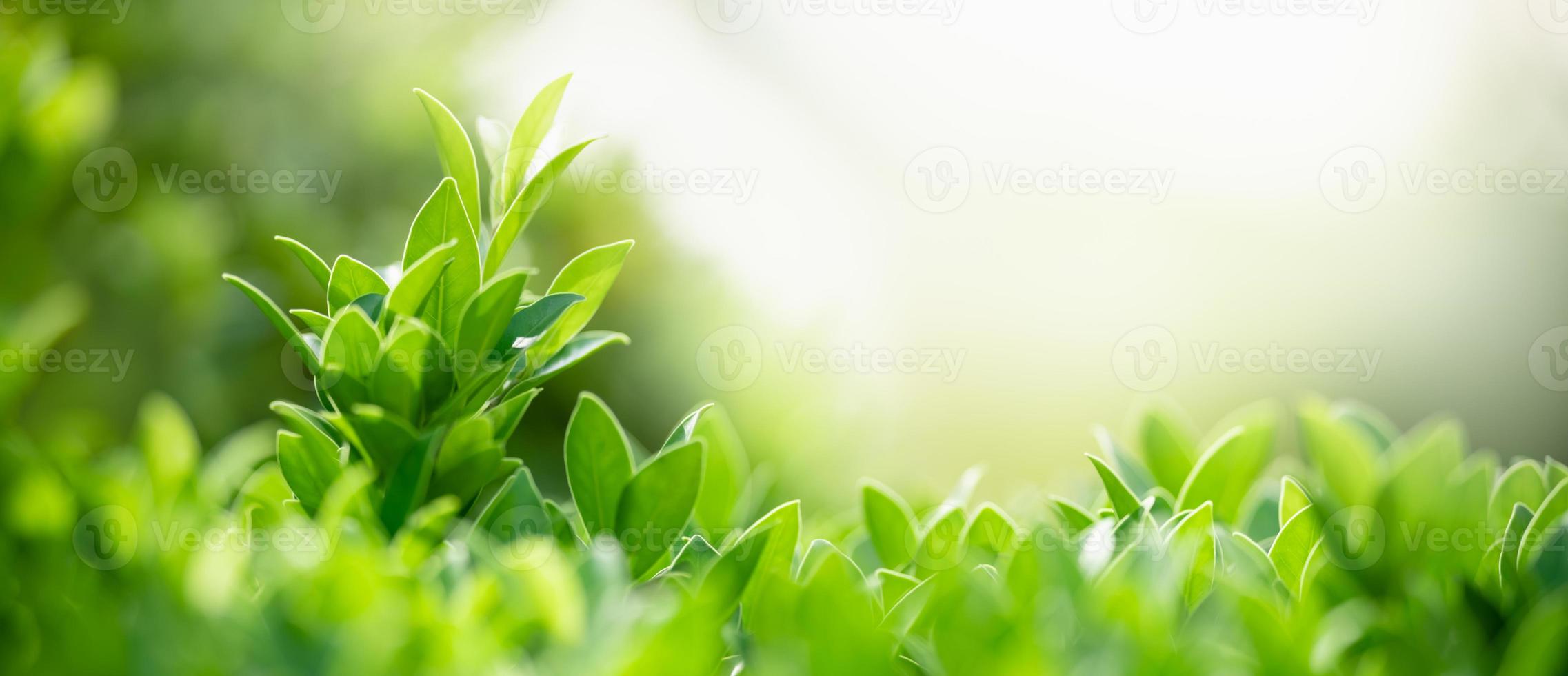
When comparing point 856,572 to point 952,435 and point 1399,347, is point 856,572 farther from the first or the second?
point 1399,347

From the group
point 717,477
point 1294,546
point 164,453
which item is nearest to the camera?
point 164,453

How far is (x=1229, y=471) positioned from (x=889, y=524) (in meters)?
0.24

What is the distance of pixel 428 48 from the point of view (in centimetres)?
237

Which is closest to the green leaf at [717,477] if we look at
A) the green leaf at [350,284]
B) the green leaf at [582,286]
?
the green leaf at [582,286]

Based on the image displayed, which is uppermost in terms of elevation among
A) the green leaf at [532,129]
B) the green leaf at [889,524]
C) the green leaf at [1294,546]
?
the green leaf at [532,129]

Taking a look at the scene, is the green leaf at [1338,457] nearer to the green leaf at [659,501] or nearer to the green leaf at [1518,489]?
the green leaf at [1518,489]

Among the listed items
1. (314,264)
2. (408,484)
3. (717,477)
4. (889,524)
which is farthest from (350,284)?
(889,524)

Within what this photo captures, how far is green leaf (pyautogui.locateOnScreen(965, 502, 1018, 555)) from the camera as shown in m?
0.61

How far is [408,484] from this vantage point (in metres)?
0.52

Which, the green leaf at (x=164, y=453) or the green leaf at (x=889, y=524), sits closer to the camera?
the green leaf at (x=164, y=453)

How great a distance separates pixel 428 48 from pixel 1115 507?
2208mm

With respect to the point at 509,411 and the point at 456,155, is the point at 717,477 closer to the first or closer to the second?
the point at 509,411

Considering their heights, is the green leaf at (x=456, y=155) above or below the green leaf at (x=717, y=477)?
above

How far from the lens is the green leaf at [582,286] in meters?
0.59
